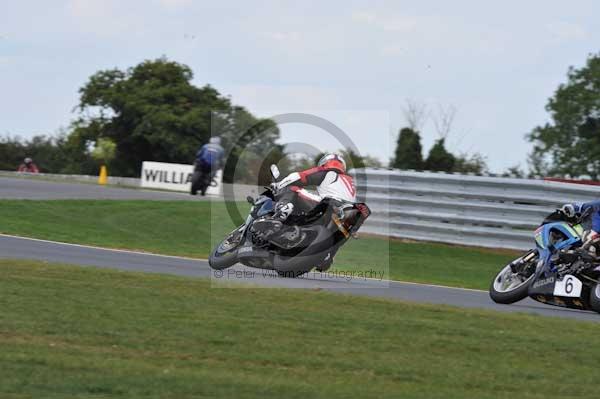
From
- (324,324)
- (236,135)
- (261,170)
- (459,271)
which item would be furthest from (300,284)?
(236,135)

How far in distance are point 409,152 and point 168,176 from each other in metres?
8.65

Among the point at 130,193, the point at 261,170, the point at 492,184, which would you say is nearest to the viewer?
the point at 261,170

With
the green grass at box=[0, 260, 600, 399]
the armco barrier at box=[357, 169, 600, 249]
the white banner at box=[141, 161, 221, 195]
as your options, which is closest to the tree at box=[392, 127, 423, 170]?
the white banner at box=[141, 161, 221, 195]

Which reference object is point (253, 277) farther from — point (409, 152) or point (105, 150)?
point (105, 150)

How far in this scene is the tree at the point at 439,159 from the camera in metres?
36.1

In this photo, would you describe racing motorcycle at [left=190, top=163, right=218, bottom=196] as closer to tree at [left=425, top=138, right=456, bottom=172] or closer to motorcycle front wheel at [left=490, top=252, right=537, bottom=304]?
tree at [left=425, top=138, right=456, bottom=172]

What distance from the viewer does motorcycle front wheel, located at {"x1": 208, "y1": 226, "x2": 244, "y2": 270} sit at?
1305cm

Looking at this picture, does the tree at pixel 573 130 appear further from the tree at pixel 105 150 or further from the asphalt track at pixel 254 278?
the asphalt track at pixel 254 278

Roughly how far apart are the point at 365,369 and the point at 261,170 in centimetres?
697

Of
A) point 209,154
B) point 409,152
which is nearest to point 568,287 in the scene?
point 209,154

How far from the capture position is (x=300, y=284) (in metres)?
12.8

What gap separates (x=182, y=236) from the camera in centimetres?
1977

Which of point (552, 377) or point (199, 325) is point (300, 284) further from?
point (552, 377)

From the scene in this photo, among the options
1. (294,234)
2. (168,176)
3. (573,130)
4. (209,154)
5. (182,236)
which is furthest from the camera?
(573,130)
